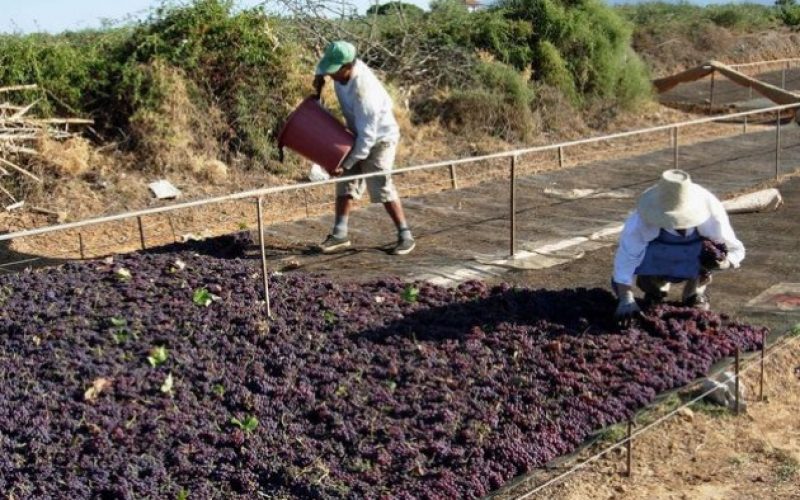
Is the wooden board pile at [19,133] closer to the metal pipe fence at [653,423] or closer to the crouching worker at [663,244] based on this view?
the crouching worker at [663,244]

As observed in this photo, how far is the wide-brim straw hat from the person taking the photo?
15.7 feet

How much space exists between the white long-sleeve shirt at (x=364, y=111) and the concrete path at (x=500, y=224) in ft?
2.61

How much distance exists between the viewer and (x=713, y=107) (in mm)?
19938

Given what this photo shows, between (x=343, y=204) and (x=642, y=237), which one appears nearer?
(x=642, y=237)

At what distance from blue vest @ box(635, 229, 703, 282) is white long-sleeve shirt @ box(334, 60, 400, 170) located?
229 cm

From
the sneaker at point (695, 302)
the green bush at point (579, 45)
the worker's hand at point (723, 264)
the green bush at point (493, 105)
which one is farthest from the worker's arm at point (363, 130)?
the green bush at point (579, 45)

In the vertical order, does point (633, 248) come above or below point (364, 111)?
below

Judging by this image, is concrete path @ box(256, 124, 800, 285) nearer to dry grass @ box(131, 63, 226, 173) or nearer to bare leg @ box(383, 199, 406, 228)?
bare leg @ box(383, 199, 406, 228)

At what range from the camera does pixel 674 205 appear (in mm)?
4801

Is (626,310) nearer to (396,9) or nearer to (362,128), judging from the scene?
(362,128)

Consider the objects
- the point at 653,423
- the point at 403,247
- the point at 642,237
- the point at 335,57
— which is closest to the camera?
the point at 653,423

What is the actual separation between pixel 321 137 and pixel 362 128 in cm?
29

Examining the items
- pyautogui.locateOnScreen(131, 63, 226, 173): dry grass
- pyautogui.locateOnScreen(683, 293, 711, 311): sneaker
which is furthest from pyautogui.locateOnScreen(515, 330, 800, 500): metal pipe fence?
pyautogui.locateOnScreen(131, 63, 226, 173): dry grass

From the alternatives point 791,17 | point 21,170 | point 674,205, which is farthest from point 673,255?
point 791,17
